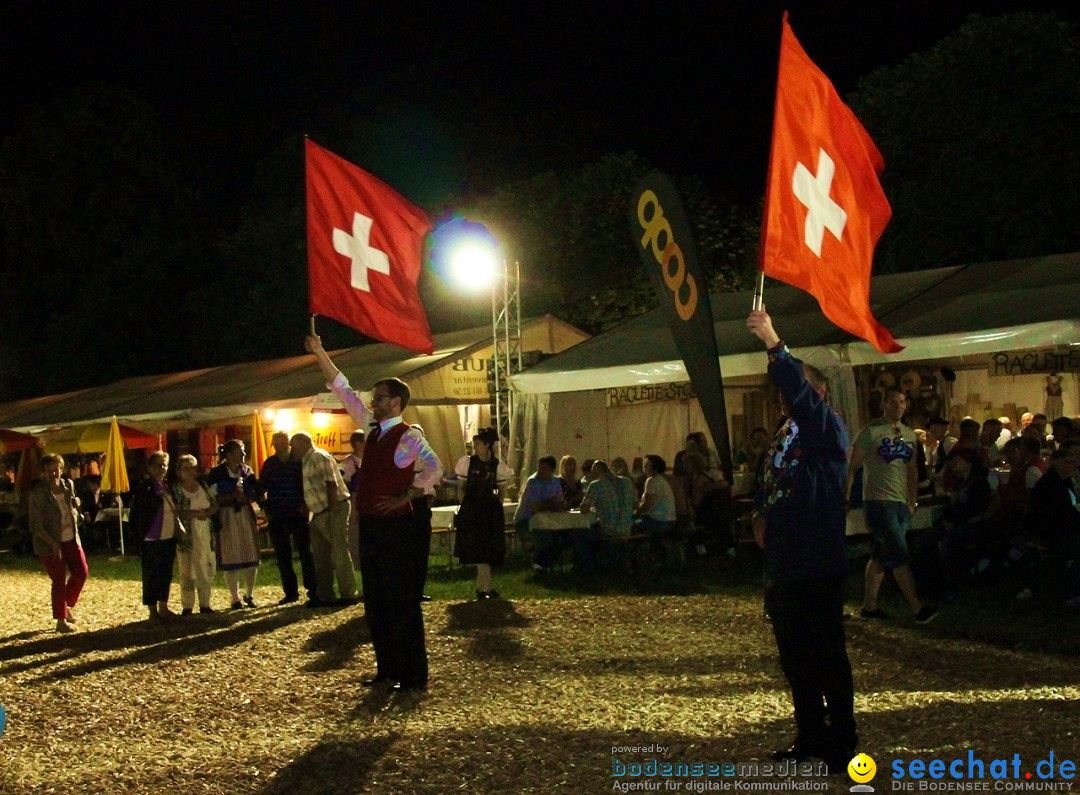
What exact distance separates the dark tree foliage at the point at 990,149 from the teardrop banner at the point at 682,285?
740 inches

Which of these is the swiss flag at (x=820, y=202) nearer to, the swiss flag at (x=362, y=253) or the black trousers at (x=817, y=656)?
the black trousers at (x=817, y=656)

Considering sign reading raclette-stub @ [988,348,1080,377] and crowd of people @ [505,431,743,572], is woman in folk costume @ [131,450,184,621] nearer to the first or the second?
crowd of people @ [505,431,743,572]

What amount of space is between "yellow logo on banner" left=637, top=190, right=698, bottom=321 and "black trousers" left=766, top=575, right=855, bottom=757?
1649 mm

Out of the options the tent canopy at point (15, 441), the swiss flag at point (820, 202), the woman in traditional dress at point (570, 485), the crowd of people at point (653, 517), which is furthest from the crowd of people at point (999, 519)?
the tent canopy at point (15, 441)

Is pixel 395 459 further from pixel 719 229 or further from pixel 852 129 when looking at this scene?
pixel 719 229

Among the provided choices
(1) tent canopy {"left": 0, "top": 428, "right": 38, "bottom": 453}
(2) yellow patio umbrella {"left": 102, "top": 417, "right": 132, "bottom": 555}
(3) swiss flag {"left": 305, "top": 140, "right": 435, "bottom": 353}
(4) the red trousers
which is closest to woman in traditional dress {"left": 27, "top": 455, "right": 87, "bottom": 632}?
(4) the red trousers

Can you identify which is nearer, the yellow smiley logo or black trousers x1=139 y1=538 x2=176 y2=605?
the yellow smiley logo

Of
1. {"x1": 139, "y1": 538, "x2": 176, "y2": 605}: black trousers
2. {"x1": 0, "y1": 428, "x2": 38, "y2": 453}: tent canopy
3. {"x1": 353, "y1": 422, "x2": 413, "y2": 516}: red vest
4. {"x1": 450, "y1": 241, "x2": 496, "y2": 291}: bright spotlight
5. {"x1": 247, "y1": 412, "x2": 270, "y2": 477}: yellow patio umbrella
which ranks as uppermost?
{"x1": 450, "y1": 241, "x2": 496, "y2": 291}: bright spotlight

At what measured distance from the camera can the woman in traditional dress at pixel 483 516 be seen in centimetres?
1295

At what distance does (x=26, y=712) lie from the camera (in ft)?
27.2

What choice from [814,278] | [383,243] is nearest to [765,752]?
[814,278]

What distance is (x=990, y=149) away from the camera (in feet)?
81.1

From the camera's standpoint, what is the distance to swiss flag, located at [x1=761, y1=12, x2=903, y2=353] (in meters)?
6.57

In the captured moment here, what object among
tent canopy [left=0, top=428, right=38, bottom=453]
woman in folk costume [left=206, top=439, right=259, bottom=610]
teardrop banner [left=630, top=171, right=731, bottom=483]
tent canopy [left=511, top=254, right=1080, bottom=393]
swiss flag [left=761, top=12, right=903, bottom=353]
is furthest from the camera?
tent canopy [left=0, top=428, right=38, bottom=453]
